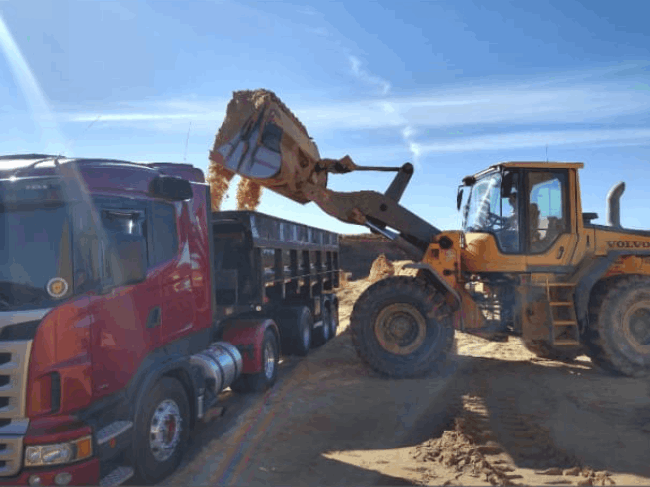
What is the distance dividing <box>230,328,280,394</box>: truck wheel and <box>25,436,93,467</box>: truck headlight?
12.4 ft

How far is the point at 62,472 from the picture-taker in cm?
405

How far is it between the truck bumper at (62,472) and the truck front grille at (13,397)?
0.06 m

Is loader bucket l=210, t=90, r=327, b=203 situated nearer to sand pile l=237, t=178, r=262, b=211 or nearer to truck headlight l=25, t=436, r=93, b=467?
sand pile l=237, t=178, r=262, b=211

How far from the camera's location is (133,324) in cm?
486

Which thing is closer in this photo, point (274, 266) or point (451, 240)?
point (274, 266)

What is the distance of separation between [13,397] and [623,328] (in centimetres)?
839

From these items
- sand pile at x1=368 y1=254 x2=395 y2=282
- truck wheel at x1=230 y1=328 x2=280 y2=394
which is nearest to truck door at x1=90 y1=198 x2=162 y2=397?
truck wheel at x1=230 y1=328 x2=280 y2=394

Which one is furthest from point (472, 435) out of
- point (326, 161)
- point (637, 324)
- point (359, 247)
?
point (359, 247)

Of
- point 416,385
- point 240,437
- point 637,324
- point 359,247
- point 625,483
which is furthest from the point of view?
point 359,247

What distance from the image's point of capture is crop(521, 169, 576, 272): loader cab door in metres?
9.12

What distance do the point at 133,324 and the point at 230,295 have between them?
2.96 meters

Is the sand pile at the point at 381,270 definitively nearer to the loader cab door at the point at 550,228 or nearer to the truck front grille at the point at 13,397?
the loader cab door at the point at 550,228

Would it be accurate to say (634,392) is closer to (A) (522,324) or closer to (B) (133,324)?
(A) (522,324)

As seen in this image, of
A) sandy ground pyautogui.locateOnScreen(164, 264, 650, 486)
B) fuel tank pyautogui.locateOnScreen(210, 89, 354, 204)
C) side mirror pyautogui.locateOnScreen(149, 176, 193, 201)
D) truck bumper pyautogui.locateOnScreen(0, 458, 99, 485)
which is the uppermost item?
fuel tank pyautogui.locateOnScreen(210, 89, 354, 204)
